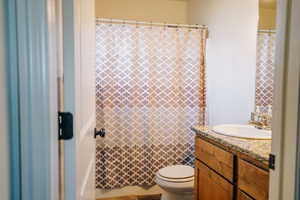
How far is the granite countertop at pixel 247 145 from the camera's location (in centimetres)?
118

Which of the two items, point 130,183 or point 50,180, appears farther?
point 130,183

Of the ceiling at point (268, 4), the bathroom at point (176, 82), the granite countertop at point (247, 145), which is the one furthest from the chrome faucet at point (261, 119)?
Result: the ceiling at point (268, 4)

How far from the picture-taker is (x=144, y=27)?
2422 mm

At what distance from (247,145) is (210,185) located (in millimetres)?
463

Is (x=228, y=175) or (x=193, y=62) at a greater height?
(x=193, y=62)

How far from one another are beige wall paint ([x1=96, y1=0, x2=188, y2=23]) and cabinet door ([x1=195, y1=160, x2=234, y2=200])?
201 centimetres

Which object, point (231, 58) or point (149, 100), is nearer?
point (231, 58)

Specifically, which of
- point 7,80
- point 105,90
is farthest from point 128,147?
point 7,80

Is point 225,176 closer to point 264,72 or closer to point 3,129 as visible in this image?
point 264,72

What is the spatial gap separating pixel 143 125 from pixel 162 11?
5.07ft

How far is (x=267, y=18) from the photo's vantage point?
6.61 feet

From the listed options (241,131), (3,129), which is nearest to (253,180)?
(241,131)

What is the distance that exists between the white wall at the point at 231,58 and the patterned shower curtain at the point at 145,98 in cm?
13

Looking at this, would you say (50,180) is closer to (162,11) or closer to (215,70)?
(215,70)
